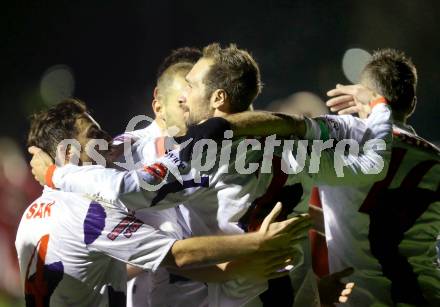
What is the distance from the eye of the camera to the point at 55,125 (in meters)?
2.67

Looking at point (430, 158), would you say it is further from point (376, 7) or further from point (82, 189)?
point (376, 7)

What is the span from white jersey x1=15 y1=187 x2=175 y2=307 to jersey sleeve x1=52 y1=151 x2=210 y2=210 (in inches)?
3.7

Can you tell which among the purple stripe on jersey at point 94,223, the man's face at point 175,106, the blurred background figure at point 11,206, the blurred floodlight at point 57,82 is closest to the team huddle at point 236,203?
the purple stripe on jersey at point 94,223

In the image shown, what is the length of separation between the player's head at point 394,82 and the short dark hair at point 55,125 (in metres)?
1.23

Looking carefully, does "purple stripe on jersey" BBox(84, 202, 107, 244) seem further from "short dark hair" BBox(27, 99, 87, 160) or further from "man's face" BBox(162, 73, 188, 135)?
"man's face" BBox(162, 73, 188, 135)

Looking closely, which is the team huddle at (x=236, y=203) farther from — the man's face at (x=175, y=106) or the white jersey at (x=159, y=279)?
the man's face at (x=175, y=106)

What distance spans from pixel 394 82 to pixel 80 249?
1473mm

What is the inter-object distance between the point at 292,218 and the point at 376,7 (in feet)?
21.5

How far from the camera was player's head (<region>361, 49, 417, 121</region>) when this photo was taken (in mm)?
2889

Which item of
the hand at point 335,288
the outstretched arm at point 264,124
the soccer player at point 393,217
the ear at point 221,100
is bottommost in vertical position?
the hand at point 335,288

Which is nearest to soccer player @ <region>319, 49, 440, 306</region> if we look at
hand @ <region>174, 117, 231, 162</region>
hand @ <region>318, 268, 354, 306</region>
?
hand @ <region>318, 268, 354, 306</region>

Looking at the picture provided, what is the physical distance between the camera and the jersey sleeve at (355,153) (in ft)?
8.04

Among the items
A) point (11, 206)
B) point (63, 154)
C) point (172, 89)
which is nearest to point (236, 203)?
point (63, 154)

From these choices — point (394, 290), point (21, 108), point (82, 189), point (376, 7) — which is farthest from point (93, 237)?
point (376, 7)
